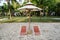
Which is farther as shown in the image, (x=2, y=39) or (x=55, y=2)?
(x=55, y=2)

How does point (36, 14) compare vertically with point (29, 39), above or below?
below

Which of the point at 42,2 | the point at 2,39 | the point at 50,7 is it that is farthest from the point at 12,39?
the point at 50,7

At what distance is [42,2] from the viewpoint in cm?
3569

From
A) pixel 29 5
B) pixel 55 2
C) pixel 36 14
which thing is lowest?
pixel 36 14

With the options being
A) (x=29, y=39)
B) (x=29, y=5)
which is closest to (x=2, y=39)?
(x=29, y=39)

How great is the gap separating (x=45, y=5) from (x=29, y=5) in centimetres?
2237

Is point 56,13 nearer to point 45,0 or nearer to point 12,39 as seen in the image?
point 45,0

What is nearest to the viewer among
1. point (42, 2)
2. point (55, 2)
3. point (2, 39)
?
point (2, 39)

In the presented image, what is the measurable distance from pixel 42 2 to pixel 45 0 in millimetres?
1021

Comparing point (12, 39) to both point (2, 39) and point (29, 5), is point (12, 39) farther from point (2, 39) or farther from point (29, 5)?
point (29, 5)

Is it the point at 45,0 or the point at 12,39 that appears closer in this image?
the point at 12,39

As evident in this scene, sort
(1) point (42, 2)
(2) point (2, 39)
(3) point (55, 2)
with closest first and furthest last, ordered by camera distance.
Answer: (2) point (2, 39) → (1) point (42, 2) → (3) point (55, 2)

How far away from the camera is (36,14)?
39312 millimetres

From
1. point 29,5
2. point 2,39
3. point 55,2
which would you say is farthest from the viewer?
point 55,2
